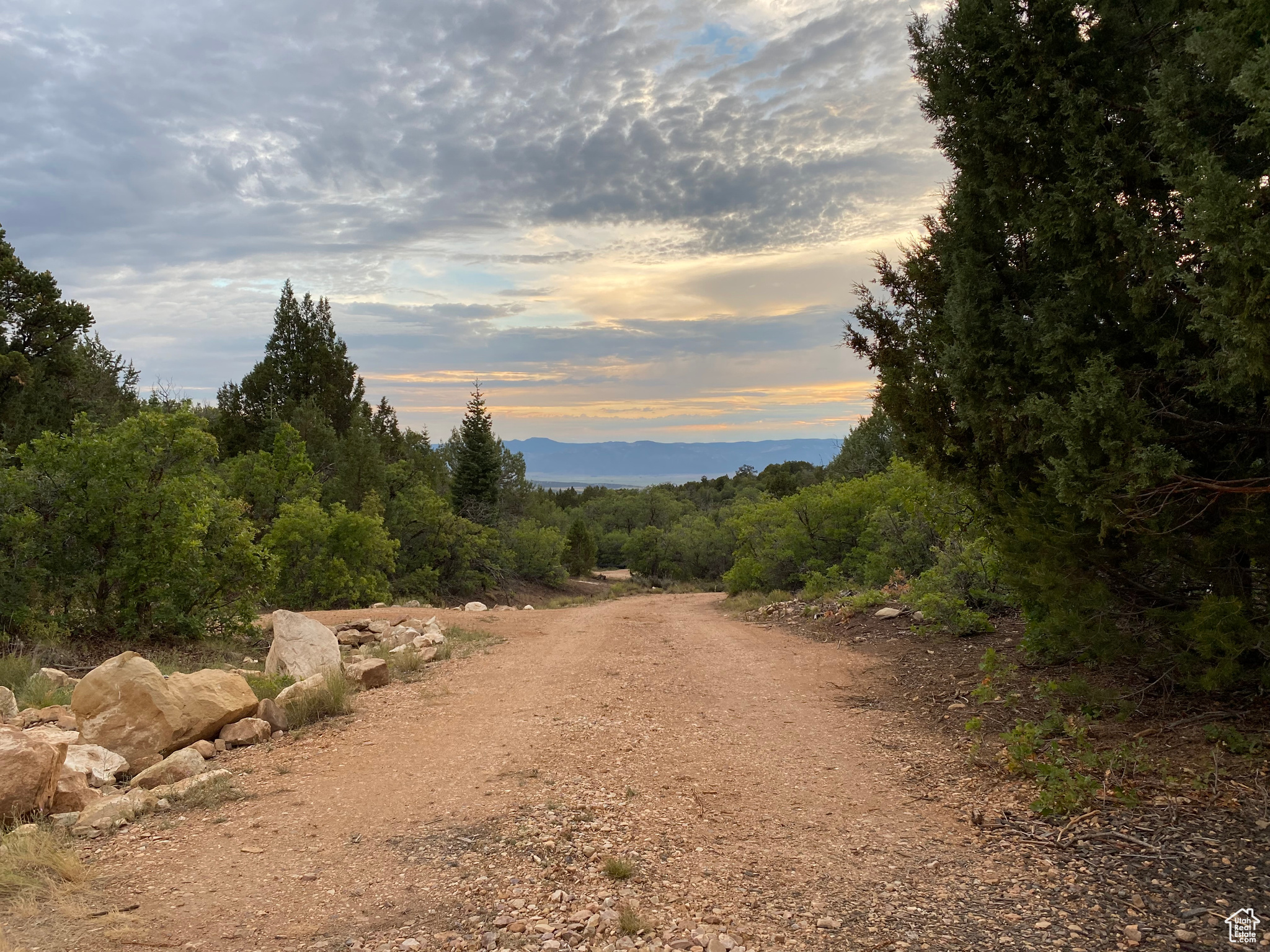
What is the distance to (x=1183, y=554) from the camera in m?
5.12

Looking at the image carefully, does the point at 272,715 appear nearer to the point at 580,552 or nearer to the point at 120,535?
the point at 120,535

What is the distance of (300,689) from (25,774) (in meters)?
3.09

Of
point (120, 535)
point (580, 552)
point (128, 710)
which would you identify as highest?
point (120, 535)

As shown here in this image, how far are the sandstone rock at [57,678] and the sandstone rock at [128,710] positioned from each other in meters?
2.76

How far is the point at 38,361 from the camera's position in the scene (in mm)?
20844

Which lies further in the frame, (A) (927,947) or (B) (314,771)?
(B) (314,771)

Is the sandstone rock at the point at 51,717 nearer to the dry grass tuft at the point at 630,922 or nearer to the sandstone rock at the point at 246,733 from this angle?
the sandstone rock at the point at 246,733

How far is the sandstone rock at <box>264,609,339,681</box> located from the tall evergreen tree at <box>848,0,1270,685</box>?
810 cm

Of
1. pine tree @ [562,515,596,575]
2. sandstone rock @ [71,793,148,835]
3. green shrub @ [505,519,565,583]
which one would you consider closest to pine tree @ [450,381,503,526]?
green shrub @ [505,519,565,583]

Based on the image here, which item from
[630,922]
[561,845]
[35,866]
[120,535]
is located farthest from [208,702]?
[120,535]

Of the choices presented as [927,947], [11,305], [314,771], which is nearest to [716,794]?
[927,947]

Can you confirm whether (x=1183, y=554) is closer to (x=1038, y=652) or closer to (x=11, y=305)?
(x=1038, y=652)

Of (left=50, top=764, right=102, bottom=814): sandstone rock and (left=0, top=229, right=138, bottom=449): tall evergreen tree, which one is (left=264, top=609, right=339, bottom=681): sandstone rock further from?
(left=0, top=229, right=138, bottom=449): tall evergreen tree

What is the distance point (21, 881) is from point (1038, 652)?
8124 millimetres
